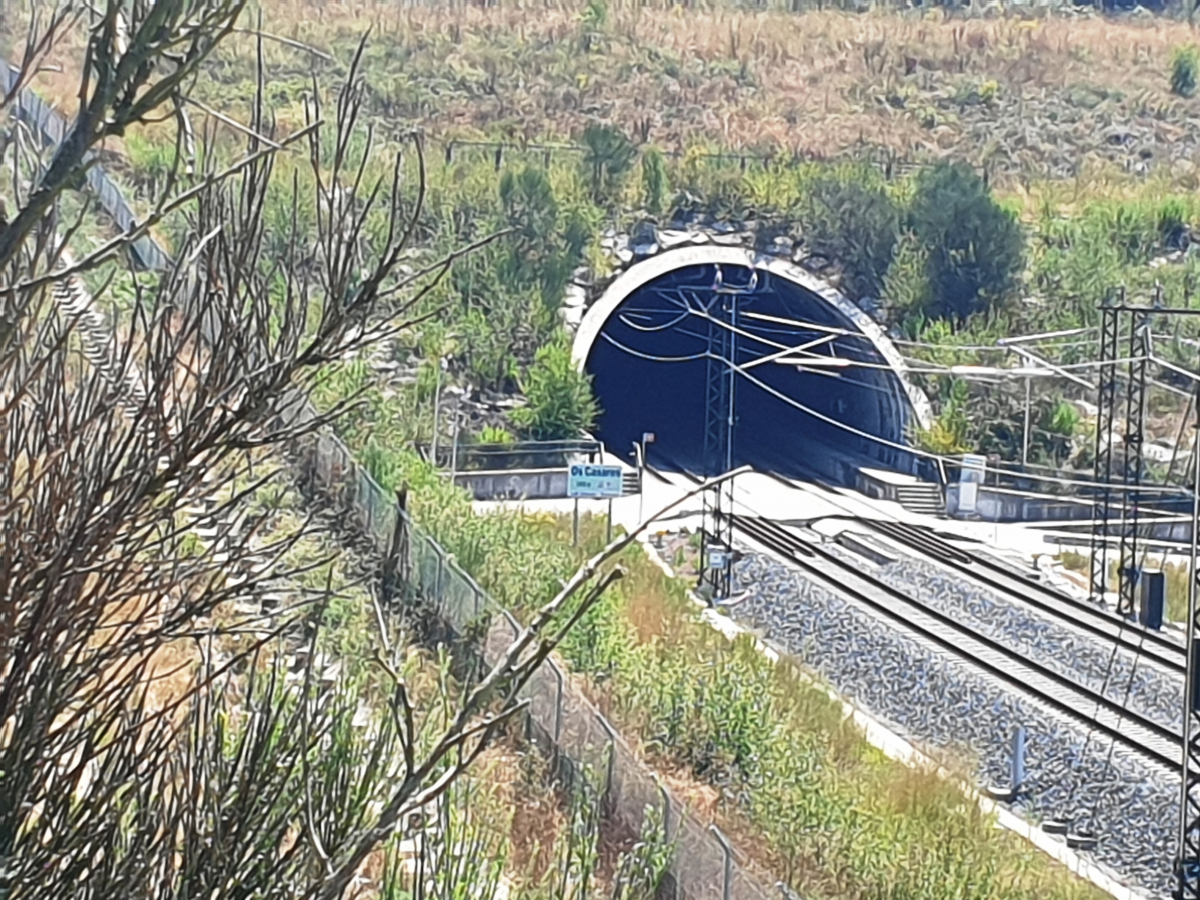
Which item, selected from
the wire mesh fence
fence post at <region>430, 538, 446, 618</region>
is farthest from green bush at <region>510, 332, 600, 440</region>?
fence post at <region>430, 538, 446, 618</region>

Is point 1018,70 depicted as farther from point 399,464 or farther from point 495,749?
point 495,749

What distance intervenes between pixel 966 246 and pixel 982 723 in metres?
19.8

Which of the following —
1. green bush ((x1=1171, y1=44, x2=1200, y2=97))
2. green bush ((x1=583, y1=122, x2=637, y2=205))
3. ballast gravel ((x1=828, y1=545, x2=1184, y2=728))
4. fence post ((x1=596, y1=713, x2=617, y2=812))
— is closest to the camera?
fence post ((x1=596, y1=713, x2=617, y2=812))

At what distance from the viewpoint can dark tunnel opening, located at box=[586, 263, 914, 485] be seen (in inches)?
1266

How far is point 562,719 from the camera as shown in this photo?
37.7ft

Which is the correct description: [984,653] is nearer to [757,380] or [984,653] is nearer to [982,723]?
[982,723]

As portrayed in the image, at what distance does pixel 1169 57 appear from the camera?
47.3 metres

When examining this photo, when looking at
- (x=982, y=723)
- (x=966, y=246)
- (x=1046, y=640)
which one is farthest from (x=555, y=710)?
(x=966, y=246)

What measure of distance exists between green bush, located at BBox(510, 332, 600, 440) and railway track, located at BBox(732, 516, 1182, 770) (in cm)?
487

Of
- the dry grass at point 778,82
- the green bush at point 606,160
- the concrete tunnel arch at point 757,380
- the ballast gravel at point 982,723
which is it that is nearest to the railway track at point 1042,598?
the ballast gravel at point 982,723

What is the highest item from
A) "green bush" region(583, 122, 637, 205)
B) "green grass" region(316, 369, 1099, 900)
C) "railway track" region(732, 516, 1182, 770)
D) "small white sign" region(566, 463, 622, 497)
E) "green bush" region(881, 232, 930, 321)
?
"green bush" region(583, 122, 637, 205)

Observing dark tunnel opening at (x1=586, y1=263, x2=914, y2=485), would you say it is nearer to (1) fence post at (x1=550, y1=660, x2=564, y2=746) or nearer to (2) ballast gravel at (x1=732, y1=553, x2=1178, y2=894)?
(2) ballast gravel at (x1=732, y1=553, x2=1178, y2=894)

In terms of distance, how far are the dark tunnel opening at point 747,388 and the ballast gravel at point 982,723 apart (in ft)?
36.8

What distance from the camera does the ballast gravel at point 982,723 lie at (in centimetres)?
1351
